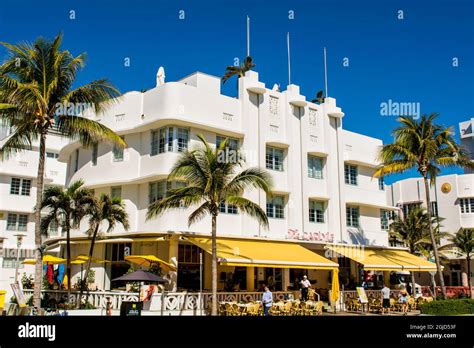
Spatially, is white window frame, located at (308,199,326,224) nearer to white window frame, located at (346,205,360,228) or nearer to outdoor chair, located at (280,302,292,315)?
white window frame, located at (346,205,360,228)

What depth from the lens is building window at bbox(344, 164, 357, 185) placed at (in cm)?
3584

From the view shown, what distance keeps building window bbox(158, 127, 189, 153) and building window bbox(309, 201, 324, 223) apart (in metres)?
9.80

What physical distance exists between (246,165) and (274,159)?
271 centimetres

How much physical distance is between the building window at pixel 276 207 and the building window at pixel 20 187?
2241 centimetres

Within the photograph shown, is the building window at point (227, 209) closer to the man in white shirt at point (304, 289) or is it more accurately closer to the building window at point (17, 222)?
the man in white shirt at point (304, 289)

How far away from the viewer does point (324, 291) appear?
104 feet

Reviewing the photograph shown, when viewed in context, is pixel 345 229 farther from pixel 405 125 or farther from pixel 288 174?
pixel 405 125

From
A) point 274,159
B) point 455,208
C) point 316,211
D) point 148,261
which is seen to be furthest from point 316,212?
point 455,208

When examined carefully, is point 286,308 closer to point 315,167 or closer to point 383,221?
point 315,167

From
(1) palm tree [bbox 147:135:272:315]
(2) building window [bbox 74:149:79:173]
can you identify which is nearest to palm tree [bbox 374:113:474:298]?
(1) palm tree [bbox 147:135:272:315]

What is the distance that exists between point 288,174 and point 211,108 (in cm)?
651
